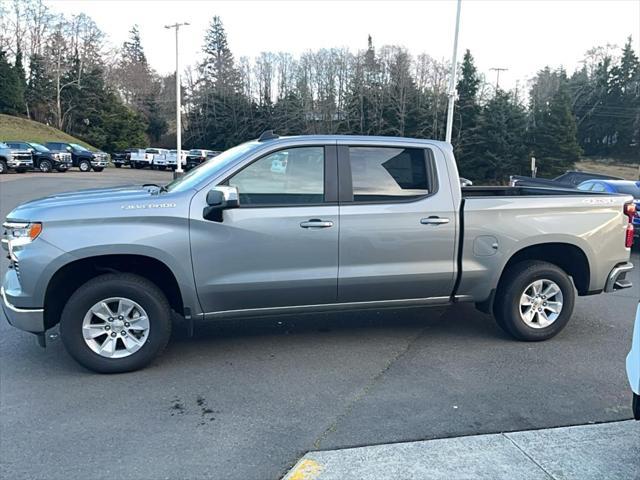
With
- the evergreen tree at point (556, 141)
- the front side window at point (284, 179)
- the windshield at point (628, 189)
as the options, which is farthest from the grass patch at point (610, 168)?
the front side window at point (284, 179)

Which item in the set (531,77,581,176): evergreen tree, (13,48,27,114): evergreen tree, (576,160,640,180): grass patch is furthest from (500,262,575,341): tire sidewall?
(13,48,27,114): evergreen tree

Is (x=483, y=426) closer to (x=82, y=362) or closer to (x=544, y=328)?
(x=544, y=328)

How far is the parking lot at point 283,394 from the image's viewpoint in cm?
337

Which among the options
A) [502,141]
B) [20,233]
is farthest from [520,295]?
[502,141]

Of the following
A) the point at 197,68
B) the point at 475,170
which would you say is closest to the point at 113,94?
the point at 197,68

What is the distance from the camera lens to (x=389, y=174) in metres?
5.11

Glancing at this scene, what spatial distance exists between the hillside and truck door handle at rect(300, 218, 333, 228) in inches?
2225

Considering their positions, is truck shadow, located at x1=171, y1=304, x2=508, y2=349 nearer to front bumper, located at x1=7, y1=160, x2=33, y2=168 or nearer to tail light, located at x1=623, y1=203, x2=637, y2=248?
tail light, located at x1=623, y1=203, x2=637, y2=248

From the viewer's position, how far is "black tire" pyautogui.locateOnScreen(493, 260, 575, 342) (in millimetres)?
5383

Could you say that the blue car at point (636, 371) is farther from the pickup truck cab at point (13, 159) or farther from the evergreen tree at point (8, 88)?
the evergreen tree at point (8, 88)

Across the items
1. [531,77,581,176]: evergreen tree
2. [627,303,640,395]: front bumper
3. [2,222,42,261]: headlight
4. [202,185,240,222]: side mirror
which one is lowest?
[627,303,640,395]: front bumper

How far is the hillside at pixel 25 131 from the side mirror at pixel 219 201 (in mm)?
56287

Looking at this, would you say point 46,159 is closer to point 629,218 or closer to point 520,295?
point 520,295

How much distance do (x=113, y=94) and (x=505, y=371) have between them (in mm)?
74805
